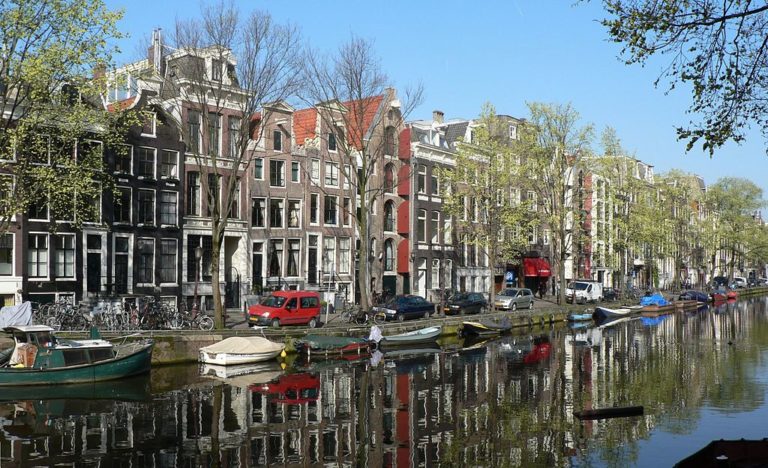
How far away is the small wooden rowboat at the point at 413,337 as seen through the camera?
149 feet

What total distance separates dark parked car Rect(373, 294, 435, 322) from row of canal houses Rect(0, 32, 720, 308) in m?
6.40

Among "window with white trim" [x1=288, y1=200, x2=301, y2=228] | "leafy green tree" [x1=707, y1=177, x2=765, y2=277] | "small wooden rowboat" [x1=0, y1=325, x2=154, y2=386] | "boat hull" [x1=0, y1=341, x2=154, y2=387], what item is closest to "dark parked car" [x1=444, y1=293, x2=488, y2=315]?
"window with white trim" [x1=288, y1=200, x2=301, y2=228]

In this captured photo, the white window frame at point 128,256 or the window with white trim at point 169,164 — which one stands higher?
the window with white trim at point 169,164

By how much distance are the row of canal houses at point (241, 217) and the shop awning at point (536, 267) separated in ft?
22.8

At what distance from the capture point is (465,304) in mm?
56969

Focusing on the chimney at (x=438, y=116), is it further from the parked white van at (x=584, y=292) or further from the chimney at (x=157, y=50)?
the chimney at (x=157, y=50)

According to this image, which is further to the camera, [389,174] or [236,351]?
[389,174]

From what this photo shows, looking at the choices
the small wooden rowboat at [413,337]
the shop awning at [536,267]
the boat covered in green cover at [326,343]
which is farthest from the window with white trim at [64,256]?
the shop awning at [536,267]

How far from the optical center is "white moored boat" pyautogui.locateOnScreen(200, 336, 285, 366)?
35.8m

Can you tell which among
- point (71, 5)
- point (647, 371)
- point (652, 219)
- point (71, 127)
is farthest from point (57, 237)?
point (652, 219)

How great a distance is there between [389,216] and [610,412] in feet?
134

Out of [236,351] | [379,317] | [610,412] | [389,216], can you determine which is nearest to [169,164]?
[379,317]

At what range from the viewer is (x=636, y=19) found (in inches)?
566

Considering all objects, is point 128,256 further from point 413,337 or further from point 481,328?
point 481,328
